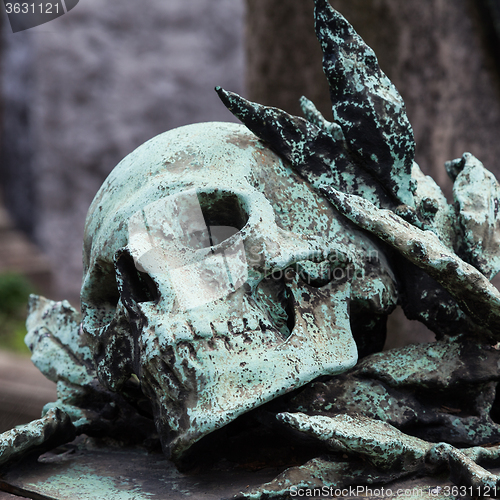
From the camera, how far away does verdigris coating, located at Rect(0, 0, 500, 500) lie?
37.4 inches

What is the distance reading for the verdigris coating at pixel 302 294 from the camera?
949 millimetres

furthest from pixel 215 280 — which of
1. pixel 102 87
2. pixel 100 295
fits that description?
pixel 102 87

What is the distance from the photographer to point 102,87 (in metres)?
4.12

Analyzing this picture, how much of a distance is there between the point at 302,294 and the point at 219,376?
0.20 meters

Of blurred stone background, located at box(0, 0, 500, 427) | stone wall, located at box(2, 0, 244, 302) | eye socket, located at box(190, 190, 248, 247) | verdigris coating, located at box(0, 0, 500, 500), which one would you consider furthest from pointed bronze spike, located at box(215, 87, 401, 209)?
stone wall, located at box(2, 0, 244, 302)

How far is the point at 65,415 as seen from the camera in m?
1.16

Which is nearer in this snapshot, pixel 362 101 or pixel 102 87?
pixel 362 101

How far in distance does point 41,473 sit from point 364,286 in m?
0.63

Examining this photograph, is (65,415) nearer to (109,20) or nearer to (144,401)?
(144,401)

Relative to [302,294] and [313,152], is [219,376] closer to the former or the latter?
[302,294]

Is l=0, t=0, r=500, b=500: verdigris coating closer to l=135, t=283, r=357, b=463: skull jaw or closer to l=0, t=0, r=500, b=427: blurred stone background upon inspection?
l=135, t=283, r=357, b=463: skull jaw

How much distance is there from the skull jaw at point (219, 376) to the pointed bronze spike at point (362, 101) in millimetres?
329

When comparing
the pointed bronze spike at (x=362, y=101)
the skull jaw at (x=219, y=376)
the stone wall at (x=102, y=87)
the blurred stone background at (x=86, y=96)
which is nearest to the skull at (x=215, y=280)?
the skull jaw at (x=219, y=376)

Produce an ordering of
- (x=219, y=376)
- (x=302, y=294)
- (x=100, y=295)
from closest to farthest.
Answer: (x=219, y=376) → (x=302, y=294) → (x=100, y=295)
